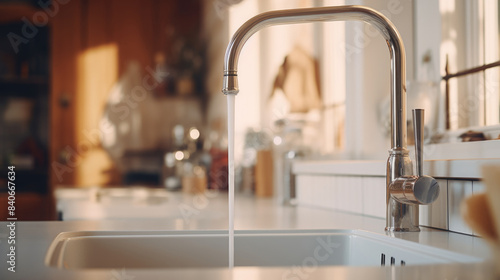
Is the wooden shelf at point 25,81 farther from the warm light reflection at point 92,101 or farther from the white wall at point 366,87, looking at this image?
the white wall at point 366,87

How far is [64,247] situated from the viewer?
Result: 782mm

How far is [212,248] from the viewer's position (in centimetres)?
89

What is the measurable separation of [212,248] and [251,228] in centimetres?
8

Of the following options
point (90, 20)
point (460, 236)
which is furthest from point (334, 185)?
point (90, 20)

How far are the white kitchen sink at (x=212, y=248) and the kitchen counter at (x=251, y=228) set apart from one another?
3 centimetres

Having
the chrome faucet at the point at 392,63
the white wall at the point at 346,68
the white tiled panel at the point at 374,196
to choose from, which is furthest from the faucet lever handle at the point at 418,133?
the white wall at the point at 346,68

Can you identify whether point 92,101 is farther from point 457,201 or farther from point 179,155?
point 457,201

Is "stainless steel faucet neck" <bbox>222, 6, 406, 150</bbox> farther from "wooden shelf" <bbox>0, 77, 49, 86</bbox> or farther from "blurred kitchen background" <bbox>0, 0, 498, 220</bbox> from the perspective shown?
"wooden shelf" <bbox>0, 77, 49, 86</bbox>

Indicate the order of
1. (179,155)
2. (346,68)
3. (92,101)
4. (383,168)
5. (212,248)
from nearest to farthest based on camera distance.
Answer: (212,248) < (383,168) < (346,68) < (179,155) < (92,101)

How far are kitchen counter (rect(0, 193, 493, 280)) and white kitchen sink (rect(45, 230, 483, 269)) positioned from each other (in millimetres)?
30

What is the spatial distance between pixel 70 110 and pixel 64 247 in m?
2.71

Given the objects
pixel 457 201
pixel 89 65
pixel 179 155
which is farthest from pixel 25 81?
pixel 457 201

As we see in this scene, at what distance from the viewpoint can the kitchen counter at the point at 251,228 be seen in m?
0.50

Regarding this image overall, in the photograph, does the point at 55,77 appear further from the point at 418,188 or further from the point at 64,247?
the point at 418,188
